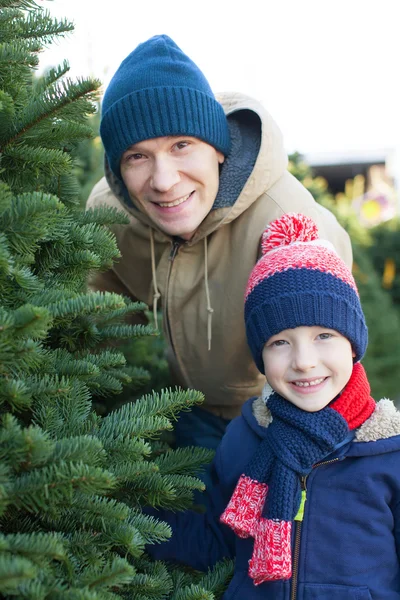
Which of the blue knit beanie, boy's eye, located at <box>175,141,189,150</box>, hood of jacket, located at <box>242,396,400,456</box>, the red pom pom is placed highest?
the blue knit beanie

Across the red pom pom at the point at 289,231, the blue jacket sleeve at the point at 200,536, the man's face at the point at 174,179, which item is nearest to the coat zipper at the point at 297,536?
the blue jacket sleeve at the point at 200,536

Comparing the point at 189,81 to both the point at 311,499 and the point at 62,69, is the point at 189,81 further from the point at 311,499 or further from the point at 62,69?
the point at 311,499

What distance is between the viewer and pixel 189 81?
2.61m

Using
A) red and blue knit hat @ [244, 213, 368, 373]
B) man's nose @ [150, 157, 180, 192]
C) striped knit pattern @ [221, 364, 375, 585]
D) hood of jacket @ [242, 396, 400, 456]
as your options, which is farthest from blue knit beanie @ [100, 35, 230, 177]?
hood of jacket @ [242, 396, 400, 456]

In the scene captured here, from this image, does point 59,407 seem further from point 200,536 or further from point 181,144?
point 181,144

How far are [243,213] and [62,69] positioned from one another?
1.19m

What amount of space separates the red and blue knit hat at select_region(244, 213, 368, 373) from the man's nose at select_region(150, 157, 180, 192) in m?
0.59

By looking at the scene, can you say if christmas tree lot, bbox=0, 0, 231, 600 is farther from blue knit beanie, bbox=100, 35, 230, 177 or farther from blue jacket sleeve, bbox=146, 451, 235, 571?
blue knit beanie, bbox=100, 35, 230, 177

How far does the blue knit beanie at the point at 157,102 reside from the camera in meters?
2.50

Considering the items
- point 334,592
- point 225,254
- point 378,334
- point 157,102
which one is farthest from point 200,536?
A: point 378,334

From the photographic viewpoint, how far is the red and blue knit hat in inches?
76.4

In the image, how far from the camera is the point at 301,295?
1938 mm

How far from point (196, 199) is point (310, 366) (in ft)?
3.39

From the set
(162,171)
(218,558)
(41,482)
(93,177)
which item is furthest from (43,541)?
(93,177)
